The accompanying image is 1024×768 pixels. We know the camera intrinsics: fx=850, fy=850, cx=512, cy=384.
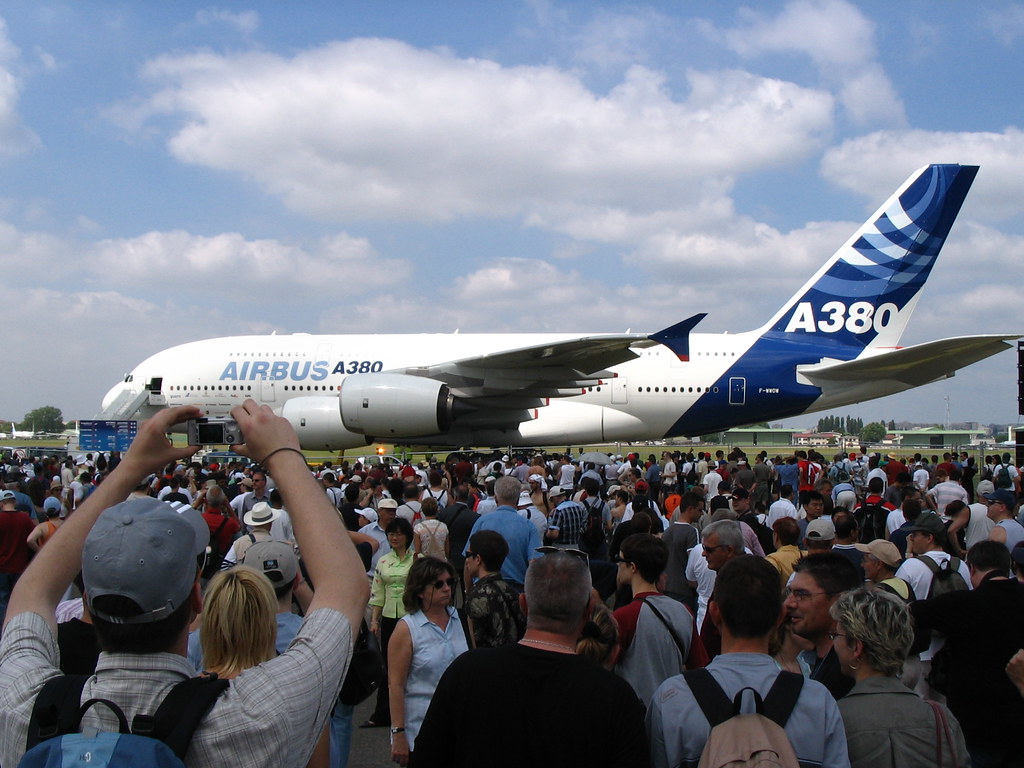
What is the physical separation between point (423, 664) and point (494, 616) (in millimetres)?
396

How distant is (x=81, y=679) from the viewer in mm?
1634

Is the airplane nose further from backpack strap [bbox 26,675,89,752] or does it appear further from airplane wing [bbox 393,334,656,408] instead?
backpack strap [bbox 26,675,89,752]

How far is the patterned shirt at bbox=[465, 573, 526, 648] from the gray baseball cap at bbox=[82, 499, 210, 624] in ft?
8.03

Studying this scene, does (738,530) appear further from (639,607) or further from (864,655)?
(864,655)

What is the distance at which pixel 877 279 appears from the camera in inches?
882

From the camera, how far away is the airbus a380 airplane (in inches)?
836

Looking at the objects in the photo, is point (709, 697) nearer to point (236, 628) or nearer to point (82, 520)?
point (236, 628)

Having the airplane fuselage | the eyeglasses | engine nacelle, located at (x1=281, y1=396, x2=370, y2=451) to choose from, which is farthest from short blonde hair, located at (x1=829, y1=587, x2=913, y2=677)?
the airplane fuselage

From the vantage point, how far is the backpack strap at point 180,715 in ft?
4.97

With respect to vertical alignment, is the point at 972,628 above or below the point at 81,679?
below

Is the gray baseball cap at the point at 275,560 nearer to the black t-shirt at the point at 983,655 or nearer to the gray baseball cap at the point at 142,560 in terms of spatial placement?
the gray baseball cap at the point at 142,560

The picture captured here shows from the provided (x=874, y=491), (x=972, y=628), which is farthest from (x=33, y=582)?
(x=874, y=491)

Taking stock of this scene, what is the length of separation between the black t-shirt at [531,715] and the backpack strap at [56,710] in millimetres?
1192

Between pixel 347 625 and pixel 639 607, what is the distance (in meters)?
2.12
